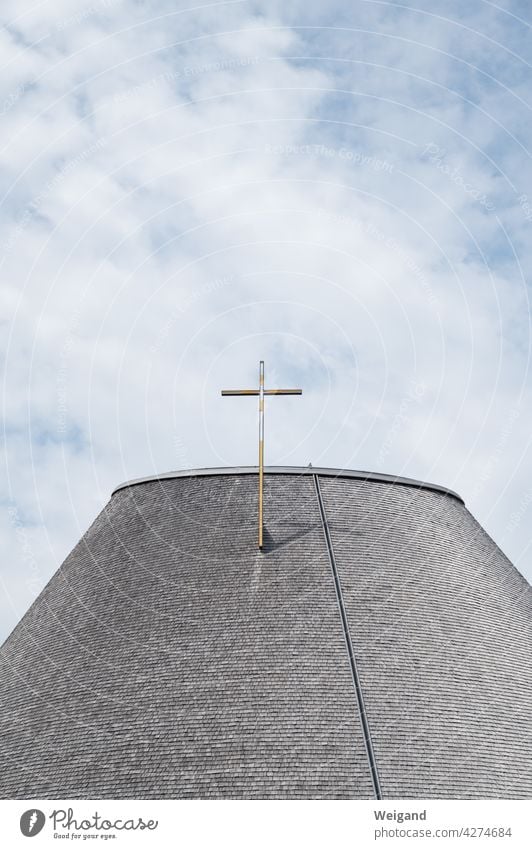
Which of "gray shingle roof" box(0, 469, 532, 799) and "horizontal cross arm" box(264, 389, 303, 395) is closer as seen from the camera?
"gray shingle roof" box(0, 469, 532, 799)

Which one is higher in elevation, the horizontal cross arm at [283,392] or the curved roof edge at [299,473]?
the horizontal cross arm at [283,392]

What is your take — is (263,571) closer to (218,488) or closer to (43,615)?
(218,488)

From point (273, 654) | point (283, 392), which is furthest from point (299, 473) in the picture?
point (273, 654)

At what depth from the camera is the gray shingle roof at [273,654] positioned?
13.3m

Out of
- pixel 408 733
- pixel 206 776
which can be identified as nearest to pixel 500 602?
pixel 408 733

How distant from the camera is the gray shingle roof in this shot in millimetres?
13297

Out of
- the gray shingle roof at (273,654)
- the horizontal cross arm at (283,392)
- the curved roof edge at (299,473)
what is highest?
the horizontal cross arm at (283,392)

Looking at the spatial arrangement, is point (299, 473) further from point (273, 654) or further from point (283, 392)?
point (273, 654)

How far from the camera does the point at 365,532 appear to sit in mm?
18047

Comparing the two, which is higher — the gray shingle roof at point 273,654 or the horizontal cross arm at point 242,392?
the horizontal cross arm at point 242,392

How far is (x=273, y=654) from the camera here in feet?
49.2

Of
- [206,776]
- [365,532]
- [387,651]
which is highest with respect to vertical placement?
[365,532]

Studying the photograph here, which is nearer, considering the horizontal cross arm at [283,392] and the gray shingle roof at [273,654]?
the gray shingle roof at [273,654]
